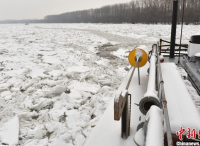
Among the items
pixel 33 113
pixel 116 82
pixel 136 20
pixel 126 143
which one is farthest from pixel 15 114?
pixel 136 20

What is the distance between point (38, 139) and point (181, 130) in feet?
8.10

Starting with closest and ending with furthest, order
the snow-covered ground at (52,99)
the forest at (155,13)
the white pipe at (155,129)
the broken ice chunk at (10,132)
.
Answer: the white pipe at (155,129) → the broken ice chunk at (10,132) → the snow-covered ground at (52,99) → the forest at (155,13)

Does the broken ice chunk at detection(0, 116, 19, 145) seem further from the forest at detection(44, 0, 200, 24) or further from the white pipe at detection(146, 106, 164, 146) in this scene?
the forest at detection(44, 0, 200, 24)

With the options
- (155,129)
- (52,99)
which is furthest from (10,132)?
(155,129)

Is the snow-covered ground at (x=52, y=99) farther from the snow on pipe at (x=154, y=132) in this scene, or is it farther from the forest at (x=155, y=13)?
the forest at (x=155, y=13)

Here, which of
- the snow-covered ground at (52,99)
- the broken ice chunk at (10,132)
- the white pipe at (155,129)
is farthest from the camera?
the snow-covered ground at (52,99)

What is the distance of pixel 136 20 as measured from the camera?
176 ft

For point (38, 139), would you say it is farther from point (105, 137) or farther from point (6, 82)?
point (6, 82)

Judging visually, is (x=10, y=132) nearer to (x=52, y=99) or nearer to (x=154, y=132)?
(x=52, y=99)

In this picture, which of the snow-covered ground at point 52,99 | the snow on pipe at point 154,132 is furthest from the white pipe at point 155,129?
the snow-covered ground at point 52,99

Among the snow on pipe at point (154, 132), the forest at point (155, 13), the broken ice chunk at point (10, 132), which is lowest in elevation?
the broken ice chunk at point (10, 132)

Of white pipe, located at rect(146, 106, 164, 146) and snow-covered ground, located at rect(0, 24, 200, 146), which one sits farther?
snow-covered ground, located at rect(0, 24, 200, 146)

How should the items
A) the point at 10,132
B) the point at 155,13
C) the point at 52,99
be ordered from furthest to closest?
the point at 155,13 < the point at 52,99 < the point at 10,132

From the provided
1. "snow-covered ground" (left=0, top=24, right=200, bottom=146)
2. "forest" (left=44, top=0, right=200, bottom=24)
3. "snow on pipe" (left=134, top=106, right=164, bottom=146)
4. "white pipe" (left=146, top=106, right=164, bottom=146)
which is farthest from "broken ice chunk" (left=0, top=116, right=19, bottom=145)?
"forest" (left=44, top=0, right=200, bottom=24)
